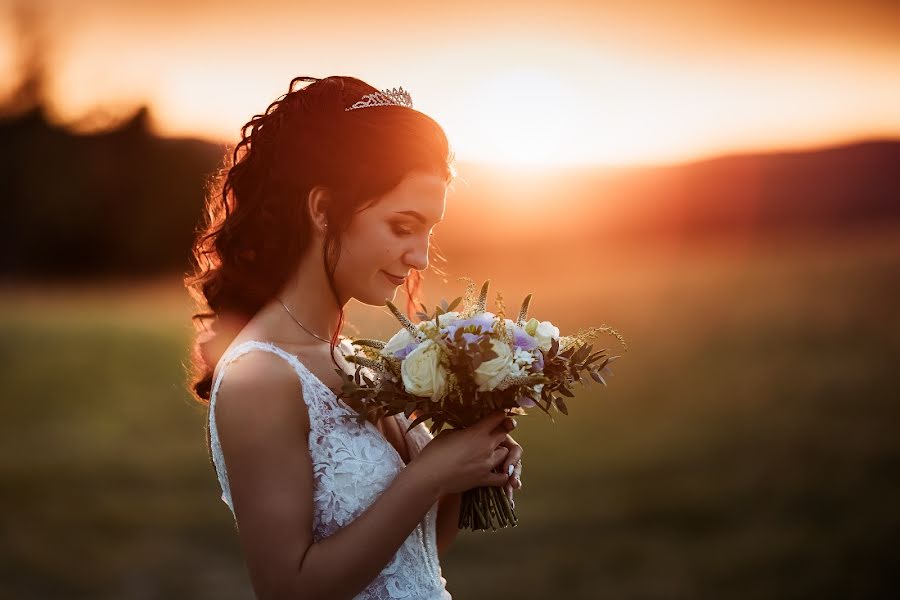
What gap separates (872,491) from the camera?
15969 mm

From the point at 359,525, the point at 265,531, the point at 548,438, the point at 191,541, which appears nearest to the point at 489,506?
the point at 359,525

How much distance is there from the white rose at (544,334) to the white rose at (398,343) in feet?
1.27

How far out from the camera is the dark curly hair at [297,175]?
319 cm

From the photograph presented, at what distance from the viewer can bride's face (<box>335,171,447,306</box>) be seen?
10.4ft

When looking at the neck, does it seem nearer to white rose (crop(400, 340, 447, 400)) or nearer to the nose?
the nose

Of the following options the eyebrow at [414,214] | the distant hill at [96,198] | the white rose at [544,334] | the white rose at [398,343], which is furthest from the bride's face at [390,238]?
the distant hill at [96,198]

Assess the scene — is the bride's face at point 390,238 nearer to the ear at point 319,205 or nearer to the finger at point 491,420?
the ear at point 319,205

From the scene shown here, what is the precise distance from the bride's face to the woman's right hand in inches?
19.4

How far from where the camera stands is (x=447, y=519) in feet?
11.9

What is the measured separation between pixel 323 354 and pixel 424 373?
21.4 inches

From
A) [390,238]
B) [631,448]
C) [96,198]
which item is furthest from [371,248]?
[96,198]

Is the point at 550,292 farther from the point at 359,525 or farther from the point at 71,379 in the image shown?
the point at 359,525

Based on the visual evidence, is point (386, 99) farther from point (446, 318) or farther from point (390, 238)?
point (446, 318)

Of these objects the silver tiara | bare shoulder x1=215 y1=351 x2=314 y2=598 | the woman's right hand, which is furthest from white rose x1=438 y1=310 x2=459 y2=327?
the silver tiara
